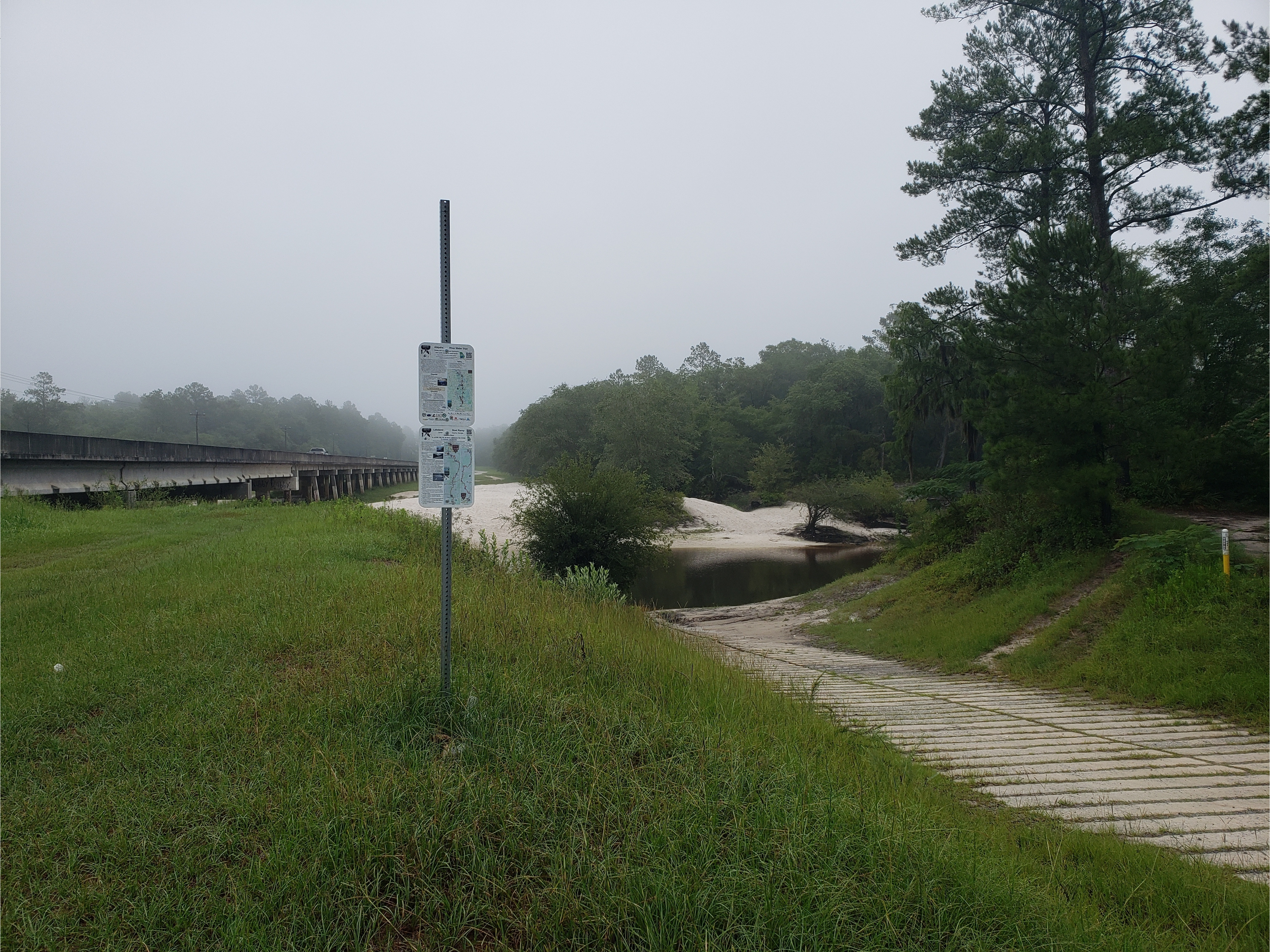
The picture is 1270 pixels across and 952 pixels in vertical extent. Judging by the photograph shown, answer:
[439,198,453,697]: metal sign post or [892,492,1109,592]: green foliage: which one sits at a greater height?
[439,198,453,697]: metal sign post

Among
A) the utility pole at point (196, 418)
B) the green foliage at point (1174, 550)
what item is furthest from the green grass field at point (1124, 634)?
the utility pole at point (196, 418)

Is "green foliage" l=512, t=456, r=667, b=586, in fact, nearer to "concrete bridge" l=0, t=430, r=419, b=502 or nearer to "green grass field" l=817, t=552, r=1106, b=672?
"concrete bridge" l=0, t=430, r=419, b=502

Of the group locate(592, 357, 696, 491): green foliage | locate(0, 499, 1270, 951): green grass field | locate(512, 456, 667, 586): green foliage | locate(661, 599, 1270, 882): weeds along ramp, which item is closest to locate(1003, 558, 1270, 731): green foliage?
locate(661, 599, 1270, 882): weeds along ramp

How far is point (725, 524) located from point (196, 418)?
66098mm

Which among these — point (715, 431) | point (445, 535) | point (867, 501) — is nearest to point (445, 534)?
point (445, 535)

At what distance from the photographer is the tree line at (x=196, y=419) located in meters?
79.8

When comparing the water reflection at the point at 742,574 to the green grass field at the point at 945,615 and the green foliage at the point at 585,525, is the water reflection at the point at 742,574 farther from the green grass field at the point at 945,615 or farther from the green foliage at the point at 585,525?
the green grass field at the point at 945,615

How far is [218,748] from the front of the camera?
366 centimetres

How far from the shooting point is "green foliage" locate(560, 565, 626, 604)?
1021 cm

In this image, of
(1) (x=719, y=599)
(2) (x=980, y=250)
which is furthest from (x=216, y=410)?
(2) (x=980, y=250)

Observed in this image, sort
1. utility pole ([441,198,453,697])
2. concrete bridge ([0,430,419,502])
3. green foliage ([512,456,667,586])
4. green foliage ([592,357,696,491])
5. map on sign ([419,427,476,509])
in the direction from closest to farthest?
map on sign ([419,427,476,509])
utility pole ([441,198,453,697])
green foliage ([512,456,667,586])
concrete bridge ([0,430,419,502])
green foliage ([592,357,696,491])

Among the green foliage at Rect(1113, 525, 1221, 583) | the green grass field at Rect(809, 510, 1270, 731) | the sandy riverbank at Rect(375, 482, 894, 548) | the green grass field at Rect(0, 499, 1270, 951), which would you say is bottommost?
the sandy riverbank at Rect(375, 482, 894, 548)

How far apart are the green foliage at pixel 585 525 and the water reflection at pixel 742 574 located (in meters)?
1.87

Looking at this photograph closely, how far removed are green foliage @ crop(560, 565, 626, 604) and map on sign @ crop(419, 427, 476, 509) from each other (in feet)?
19.1
